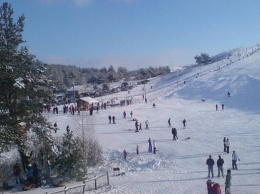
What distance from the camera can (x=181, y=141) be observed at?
28.2 metres

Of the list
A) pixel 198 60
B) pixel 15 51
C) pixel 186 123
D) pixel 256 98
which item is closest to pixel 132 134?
pixel 186 123

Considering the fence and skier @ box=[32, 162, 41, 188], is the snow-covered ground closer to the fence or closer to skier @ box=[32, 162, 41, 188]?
the fence

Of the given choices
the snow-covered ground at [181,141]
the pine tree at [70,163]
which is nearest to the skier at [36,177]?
the snow-covered ground at [181,141]

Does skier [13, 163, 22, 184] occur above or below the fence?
above

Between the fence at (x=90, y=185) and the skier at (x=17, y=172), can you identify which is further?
the skier at (x=17, y=172)

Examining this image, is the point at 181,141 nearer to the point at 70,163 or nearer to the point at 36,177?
the point at 70,163

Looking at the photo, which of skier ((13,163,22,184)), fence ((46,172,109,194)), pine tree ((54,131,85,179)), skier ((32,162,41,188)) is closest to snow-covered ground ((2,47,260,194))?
fence ((46,172,109,194))

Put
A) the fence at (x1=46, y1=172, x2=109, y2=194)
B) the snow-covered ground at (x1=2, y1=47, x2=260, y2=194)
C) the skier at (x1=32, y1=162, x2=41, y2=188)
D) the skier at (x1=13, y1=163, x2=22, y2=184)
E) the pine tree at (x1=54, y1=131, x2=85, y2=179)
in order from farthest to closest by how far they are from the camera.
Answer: the skier at (x1=13, y1=163, x2=22, y2=184), the pine tree at (x1=54, y1=131, x2=85, y2=179), the skier at (x1=32, y1=162, x2=41, y2=188), the snow-covered ground at (x1=2, y1=47, x2=260, y2=194), the fence at (x1=46, y1=172, x2=109, y2=194)

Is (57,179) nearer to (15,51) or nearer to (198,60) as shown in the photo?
(15,51)

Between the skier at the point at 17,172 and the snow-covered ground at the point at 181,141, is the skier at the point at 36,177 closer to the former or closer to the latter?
the snow-covered ground at the point at 181,141

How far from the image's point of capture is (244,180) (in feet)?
55.6

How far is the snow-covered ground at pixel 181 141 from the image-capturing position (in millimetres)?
17422

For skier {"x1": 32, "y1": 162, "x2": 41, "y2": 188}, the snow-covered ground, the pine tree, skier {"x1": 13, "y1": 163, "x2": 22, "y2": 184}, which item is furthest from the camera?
skier {"x1": 13, "y1": 163, "x2": 22, "y2": 184}

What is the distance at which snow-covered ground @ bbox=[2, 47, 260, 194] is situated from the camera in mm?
17422
